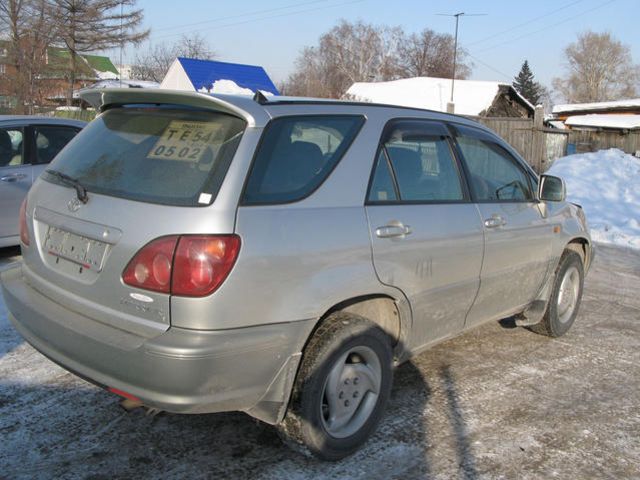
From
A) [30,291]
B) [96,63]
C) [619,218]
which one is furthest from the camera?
[96,63]

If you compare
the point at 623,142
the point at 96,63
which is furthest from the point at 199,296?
the point at 96,63

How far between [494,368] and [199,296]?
2.80 metres

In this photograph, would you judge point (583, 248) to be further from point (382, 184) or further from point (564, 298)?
point (382, 184)

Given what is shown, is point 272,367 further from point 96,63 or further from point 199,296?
point 96,63

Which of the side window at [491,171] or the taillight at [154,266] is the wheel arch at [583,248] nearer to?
the side window at [491,171]

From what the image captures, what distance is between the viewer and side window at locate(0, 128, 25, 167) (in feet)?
22.4

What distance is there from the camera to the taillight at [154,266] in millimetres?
2518

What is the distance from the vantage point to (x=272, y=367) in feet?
8.88

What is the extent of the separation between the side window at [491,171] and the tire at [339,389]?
1433 mm

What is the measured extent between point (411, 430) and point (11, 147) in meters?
5.72

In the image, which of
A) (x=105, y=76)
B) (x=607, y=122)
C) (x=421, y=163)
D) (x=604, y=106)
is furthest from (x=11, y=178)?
(x=105, y=76)

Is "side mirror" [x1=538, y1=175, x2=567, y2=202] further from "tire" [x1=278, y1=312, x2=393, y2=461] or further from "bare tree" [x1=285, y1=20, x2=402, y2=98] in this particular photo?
"bare tree" [x1=285, y1=20, x2=402, y2=98]

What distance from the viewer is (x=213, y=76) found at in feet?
78.1

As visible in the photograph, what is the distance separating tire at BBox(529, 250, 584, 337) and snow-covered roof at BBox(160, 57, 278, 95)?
62.1 feet
